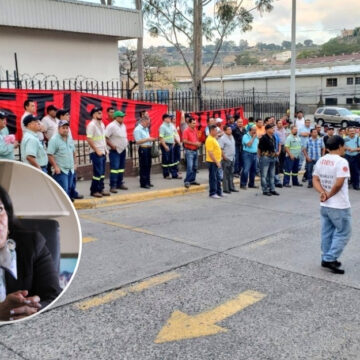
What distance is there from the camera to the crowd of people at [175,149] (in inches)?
309

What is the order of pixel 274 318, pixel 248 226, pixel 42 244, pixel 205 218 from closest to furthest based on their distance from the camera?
1. pixel 42 244
2. pixel 274 318
3. pixel 248 226
4. pixel 205 218

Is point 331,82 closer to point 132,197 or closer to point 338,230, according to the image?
point 132,197

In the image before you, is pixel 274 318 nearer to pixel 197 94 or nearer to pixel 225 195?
pixel 225 195

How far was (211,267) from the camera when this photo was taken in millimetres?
5703

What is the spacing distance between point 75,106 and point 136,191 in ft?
7.61

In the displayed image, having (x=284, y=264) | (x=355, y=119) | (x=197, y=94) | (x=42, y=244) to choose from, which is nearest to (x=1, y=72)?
(x=197, y=94)

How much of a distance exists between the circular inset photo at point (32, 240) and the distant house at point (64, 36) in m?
14.0

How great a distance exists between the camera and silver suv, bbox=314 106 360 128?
112ft

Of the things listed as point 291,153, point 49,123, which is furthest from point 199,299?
point 291,153

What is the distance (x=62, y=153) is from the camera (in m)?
7.84

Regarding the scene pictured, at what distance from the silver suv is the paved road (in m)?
28.1

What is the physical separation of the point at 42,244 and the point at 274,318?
3.25 m

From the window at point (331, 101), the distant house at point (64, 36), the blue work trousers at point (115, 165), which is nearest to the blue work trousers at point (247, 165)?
the blue work trousers at point (115, 165)

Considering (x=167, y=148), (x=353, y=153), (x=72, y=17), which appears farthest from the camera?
(x=72, y=17)
